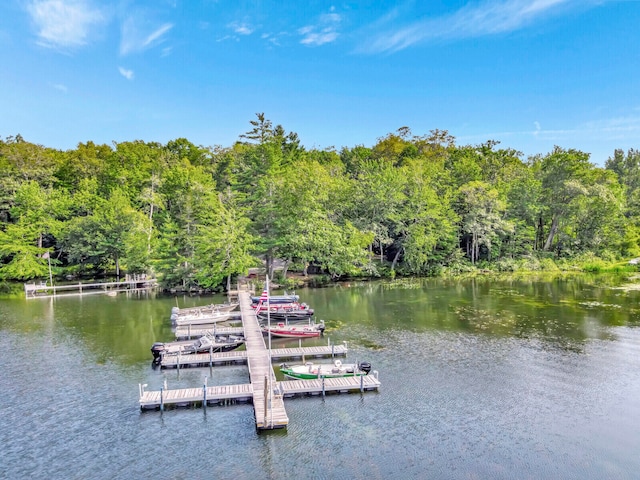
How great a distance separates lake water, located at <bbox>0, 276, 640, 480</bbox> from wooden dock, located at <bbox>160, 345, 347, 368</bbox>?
0.85m

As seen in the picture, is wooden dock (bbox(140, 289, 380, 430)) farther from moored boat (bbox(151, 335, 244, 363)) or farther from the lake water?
moored boat (bbox(151, 335, 244, 363))

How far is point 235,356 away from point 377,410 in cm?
1081

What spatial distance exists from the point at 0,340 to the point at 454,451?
33836 millimetres

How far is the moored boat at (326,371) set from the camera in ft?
85.0

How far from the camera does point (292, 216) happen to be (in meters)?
61.2

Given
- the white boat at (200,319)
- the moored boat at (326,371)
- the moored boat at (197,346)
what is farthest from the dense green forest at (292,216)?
the moored boat at (326,371)

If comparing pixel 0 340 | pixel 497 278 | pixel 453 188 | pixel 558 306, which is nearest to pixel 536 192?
pixel 453 188

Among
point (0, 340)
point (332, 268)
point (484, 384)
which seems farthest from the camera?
point (332, 268)

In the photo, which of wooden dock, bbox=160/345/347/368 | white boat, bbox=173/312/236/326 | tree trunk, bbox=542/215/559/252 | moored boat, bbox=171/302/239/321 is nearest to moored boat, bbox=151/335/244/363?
wooden dock, bbox=160/345/347/368

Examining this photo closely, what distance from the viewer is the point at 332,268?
62.3 meters

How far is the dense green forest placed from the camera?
59031mm

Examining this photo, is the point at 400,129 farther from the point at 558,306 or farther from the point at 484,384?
the point at 484,384

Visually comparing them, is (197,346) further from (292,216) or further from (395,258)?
(395,258)

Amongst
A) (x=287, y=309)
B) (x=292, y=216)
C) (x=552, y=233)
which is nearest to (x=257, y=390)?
(x=287, y=309)
